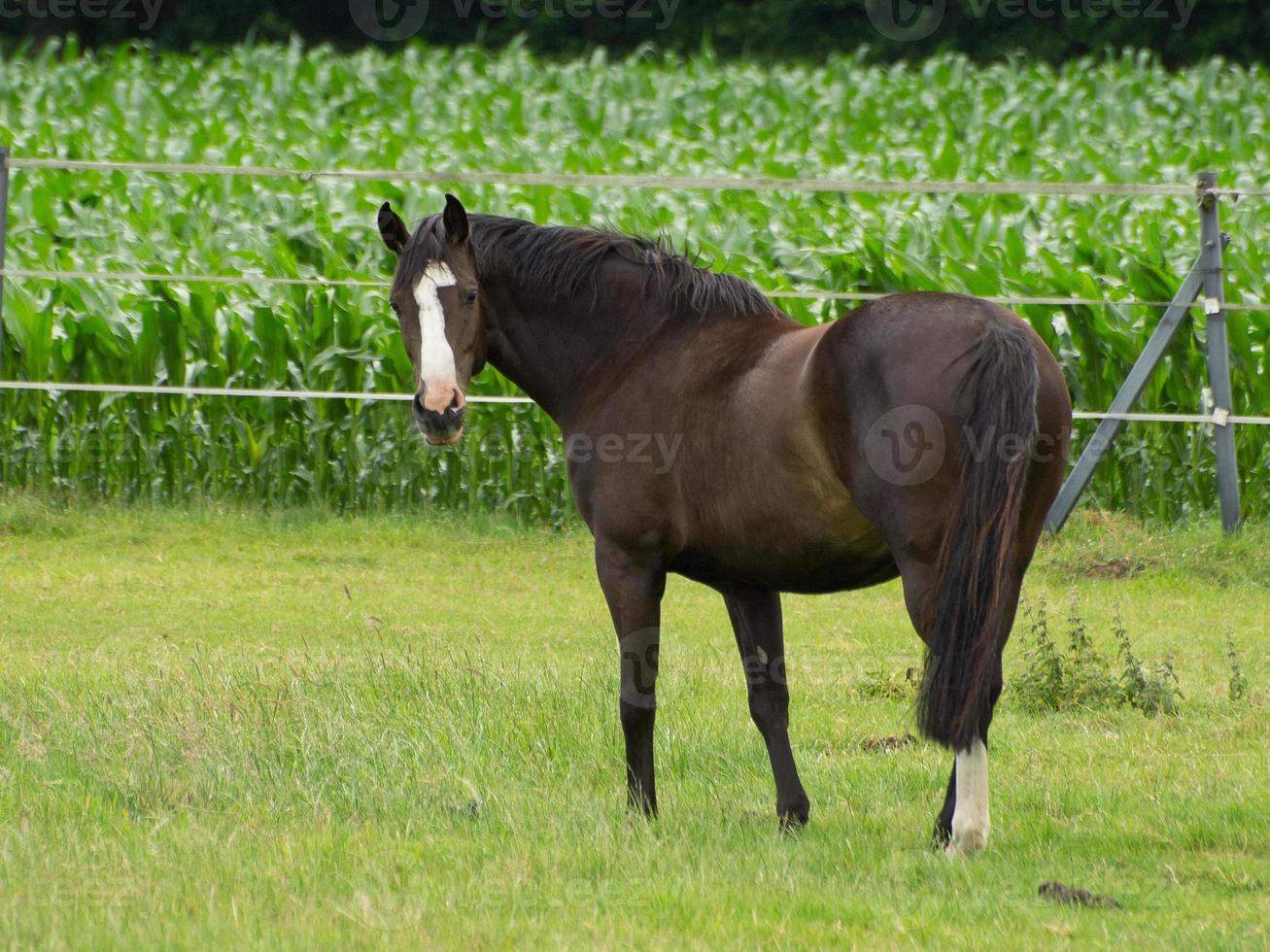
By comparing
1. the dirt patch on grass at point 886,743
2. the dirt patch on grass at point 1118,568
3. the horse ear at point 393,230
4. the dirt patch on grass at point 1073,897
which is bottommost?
the dirt patch on grass at point 1118,568

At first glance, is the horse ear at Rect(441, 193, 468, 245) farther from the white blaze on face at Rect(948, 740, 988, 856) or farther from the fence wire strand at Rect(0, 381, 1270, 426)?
the fence wire strand at Rect(0, 381, 1270, 426)

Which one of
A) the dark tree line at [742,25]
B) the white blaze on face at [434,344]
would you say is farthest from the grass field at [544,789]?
the dark tree line at [742,25]

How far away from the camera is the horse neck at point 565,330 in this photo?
213 inches

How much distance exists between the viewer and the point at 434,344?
492cm

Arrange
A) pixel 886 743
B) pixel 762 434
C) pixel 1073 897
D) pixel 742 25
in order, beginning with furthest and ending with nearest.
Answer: pixel 742 25 → pixel 886 743 → pixel 762 434 → pixel 1073 897

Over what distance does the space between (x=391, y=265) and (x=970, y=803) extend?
8954 millimetres

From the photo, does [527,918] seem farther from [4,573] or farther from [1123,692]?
[4,573]

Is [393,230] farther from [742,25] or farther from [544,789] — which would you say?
[742,25]

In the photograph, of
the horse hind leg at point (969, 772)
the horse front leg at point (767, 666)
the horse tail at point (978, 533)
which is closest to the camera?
the horse tail at point (978, 533)

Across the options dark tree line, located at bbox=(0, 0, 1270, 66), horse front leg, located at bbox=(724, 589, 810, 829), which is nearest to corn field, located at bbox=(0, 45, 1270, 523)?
horse front leg, located at bbox=(724, 589, 810, 829)

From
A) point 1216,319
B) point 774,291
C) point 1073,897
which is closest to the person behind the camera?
point 1073,897

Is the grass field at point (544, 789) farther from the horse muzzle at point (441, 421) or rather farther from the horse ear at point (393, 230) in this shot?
the horse ear at point (393, 230)

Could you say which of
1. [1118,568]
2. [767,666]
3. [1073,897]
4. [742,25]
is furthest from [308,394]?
[742,25]

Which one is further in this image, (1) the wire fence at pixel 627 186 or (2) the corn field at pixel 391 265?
(2) the corn field at pixel 391 265
